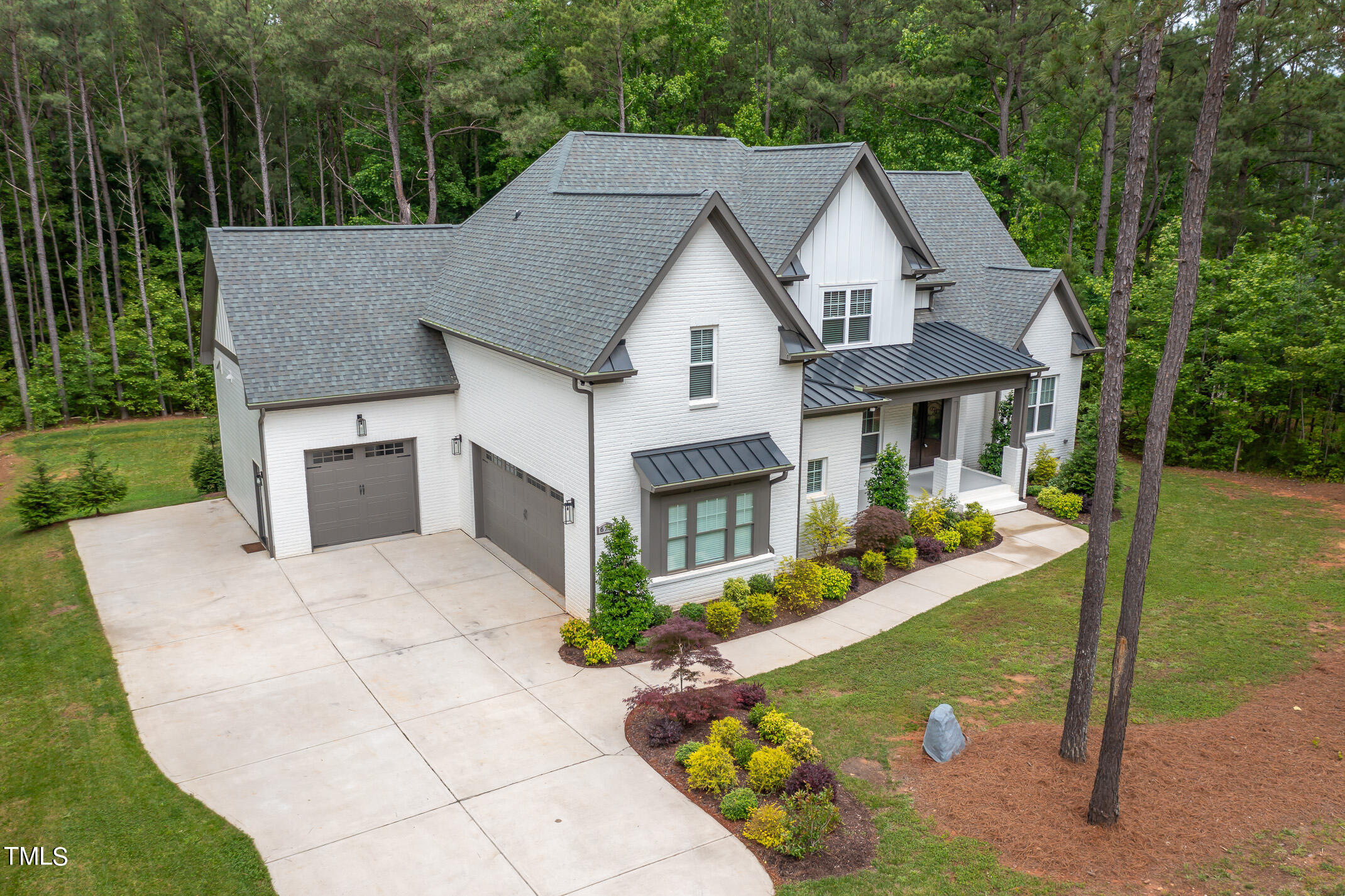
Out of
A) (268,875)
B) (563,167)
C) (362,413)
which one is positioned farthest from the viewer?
(563,167)

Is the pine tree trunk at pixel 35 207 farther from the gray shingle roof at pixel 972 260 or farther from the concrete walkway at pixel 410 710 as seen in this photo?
the gray shingle roof at pixel 972 260

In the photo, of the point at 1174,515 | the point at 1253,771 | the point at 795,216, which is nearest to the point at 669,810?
the point at 1253,771

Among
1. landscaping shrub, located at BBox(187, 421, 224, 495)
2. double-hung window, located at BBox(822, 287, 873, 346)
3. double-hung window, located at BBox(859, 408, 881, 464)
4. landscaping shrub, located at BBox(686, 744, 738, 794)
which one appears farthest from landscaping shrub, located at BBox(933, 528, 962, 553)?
landscaping shrub, located at BBox(187, 421, 224, 495)

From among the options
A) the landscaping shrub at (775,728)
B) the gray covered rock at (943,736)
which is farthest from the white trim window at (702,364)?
the gray covered rock at (943,736)

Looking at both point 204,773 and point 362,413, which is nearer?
point 204,773

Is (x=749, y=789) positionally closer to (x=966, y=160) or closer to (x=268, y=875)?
(x=268, y=875)

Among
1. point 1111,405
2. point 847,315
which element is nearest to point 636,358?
point 1111,405
